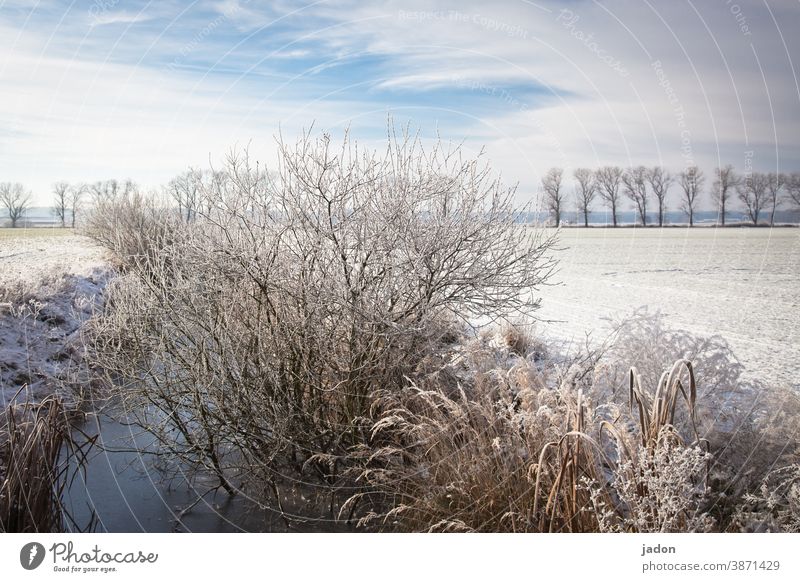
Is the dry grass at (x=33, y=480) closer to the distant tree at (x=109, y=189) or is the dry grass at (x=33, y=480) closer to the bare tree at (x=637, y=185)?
the bare tree at (x=637, y=185)

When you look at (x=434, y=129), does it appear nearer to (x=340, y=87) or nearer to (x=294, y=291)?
(x=340, y=87)

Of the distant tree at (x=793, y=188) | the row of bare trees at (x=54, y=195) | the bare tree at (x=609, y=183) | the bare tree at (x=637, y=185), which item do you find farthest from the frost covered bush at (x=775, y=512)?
the row of bare trees at (x=54, y=195)

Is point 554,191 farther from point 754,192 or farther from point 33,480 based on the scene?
point 33,480

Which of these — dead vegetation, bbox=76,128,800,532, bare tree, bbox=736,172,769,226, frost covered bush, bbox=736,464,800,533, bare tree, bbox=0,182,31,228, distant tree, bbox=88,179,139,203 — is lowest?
frost covered bush, bbox=736,464,800,533

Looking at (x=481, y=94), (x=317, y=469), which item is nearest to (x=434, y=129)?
(x=481, y=94)

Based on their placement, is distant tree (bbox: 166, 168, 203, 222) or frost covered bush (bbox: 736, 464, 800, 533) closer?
frost covered bush (bbox: 736, 464, 800, 533)

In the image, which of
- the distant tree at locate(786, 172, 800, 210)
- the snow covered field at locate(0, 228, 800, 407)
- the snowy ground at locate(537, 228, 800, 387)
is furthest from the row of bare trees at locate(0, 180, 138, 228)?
the distant tree at locate(786, 172, 800, 210)

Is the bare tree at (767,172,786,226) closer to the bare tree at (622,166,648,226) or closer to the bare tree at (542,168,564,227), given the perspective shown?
the bare tree at (622,166,648,226)

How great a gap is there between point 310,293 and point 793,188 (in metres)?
3.70

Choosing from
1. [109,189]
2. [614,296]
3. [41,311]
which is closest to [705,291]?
[614,296]

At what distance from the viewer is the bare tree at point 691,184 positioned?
579cm

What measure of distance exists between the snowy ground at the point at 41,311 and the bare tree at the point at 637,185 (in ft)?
16.9

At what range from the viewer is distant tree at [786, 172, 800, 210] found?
4816 mm
